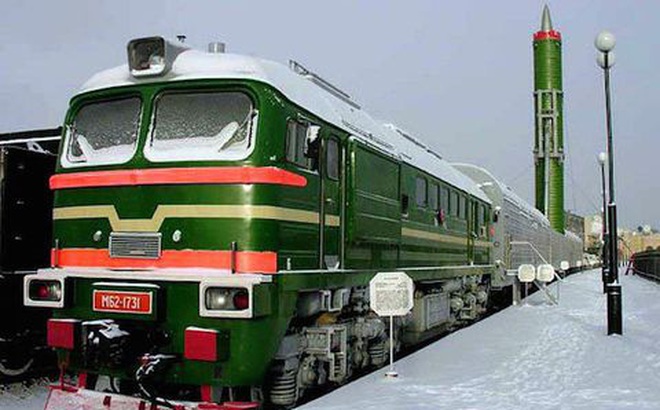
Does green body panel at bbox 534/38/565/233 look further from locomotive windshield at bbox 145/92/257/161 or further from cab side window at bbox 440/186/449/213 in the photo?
locomotive windshield at bbox 145/92/257/161

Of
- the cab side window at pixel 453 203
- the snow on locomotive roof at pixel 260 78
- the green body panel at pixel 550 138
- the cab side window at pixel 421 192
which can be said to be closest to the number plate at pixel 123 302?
Answer: the snow on locomotive roof at pixel 260 78

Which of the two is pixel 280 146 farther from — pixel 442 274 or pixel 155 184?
pixel 442 274

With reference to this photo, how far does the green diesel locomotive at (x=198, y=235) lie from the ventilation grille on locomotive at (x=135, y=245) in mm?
11

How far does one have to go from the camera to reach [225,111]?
6.86 m

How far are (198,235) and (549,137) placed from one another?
262 ft

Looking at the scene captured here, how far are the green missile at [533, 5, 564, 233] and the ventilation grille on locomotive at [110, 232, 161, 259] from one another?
248ft

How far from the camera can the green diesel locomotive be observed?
6.45 meters

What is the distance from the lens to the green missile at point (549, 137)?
80.5 metres

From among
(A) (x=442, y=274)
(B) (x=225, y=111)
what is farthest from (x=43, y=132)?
(A) (x=442, y=274)

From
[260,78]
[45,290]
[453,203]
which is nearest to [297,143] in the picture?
[260,78]

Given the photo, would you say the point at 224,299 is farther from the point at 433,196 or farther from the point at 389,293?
the point at 433,196

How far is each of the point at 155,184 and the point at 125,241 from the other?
2.03ft

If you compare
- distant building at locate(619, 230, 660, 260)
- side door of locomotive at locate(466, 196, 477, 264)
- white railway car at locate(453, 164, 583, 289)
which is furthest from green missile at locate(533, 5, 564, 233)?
side door of locomotive at locate(466, 196, 477, 264)

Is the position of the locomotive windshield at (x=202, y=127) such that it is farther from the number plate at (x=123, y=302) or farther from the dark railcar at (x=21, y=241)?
the dark railcar at (x=21, y=241)
